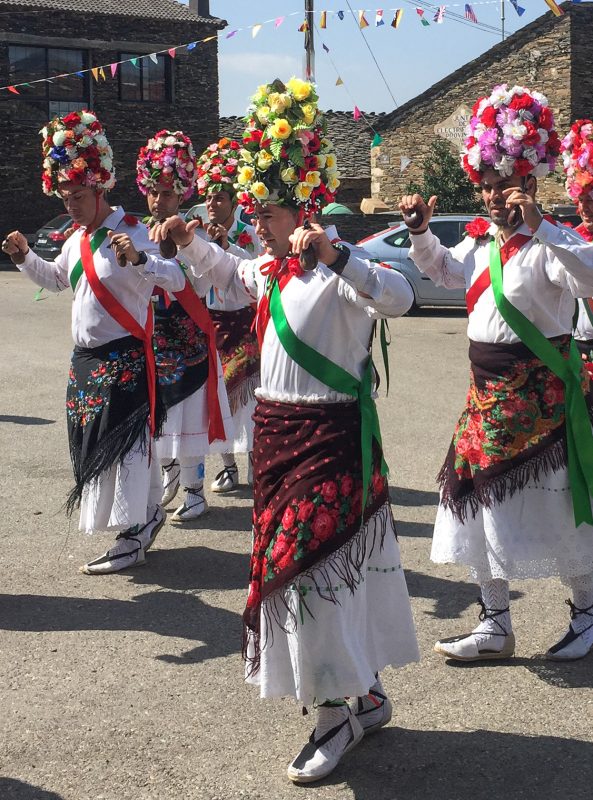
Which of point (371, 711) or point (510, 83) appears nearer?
point (371, 711)

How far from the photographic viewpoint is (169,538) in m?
6.64

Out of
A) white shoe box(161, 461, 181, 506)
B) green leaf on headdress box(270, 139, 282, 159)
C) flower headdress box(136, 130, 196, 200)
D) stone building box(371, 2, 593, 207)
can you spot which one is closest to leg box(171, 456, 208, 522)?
white shoe box(161, 461, 181, 506)

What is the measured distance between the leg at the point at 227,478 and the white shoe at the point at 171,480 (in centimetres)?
38

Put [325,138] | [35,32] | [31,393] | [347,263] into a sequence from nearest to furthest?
1. [347,263]
2. [325,138]
3. [31,393]
4. [35,32]

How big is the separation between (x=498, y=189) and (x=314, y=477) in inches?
58.6

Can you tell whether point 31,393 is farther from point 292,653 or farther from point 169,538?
point 292,653

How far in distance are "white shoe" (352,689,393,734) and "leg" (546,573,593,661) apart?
100 cm

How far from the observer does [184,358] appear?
6.87m

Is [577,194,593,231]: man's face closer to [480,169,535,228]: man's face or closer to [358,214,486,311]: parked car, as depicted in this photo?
[480,169,535,228]: man's face

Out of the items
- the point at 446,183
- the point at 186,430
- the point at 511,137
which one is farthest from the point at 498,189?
the point at 446,183

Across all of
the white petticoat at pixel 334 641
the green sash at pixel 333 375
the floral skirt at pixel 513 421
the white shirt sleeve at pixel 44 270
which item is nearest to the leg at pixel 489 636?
the floral skirt at pixel 513 421

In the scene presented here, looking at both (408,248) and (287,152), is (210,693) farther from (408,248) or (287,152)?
(408,248)

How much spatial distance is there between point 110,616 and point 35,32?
33030 millimetres

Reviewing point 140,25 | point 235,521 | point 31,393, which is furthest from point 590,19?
point 235,521
